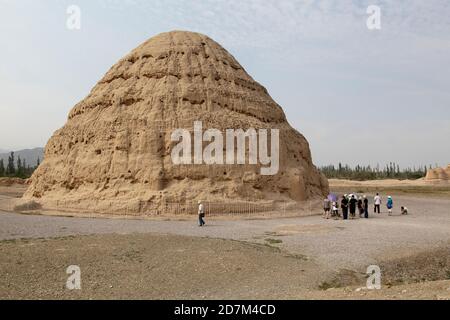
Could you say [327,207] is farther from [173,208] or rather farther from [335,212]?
[173,208]

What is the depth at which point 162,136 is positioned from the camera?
22.4m

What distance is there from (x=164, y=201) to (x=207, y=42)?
1227 cm

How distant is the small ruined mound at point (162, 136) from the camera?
21.5 meters

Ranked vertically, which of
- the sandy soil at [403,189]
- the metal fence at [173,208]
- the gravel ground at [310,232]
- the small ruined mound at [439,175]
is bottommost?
the sandy soil at [403,189]

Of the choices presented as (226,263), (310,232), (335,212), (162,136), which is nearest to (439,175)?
(335,212)

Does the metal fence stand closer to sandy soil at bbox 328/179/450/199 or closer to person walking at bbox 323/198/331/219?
person walking at bbox 323/198/331/219

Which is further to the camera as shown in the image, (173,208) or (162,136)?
(162,136)

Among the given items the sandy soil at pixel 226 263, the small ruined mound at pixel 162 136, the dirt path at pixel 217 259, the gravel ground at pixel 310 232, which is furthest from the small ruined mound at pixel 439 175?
the sandy soil at pixel 226 263

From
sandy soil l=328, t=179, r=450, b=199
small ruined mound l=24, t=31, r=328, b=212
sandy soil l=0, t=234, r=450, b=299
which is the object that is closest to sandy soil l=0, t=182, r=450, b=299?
sandy soil l=0, t=234, r=450, b=299

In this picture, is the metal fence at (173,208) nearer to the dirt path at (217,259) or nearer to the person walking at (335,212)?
the person walking at (335,212)

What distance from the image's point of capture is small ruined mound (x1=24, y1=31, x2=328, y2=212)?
21484 mm

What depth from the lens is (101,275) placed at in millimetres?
8445

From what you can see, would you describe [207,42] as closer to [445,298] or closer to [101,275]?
[101,275]

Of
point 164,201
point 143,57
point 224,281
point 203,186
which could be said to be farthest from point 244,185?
point 224,281
